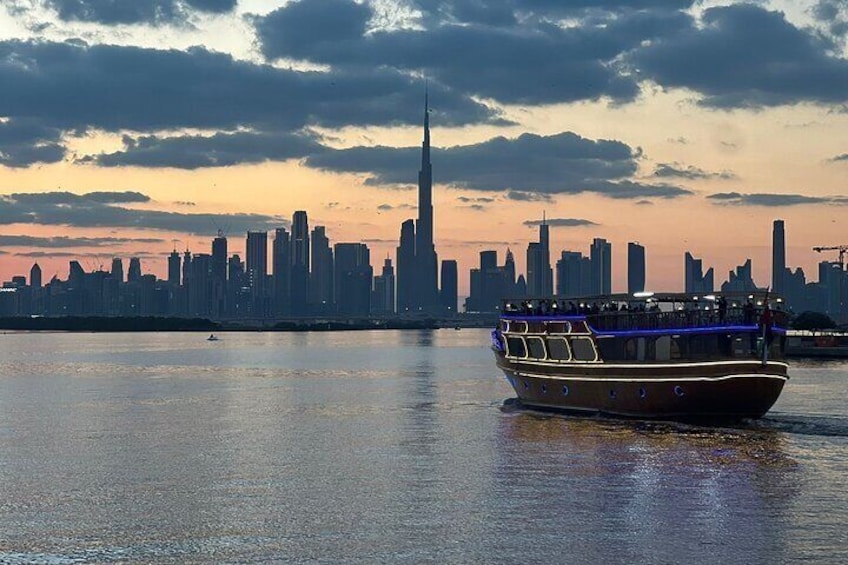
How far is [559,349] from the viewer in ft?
240

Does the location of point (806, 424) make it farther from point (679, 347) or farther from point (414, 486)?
point (414, 486)

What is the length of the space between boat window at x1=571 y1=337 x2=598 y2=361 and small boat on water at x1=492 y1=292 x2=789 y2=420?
0.06 meters

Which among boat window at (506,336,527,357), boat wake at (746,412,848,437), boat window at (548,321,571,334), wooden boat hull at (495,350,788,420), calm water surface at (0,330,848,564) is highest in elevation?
boat window at (548,321,571,334)

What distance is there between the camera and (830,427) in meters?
65.9

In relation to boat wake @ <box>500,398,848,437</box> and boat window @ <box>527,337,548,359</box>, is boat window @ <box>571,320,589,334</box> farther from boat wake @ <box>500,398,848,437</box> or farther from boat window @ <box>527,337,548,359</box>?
boat wake @ <box>500,398,848,437</box>

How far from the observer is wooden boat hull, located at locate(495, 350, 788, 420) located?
63.0 m

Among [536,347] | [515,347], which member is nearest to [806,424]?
[536,347]

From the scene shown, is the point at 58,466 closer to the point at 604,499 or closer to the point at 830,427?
the point at 604,499

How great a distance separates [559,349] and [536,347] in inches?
124

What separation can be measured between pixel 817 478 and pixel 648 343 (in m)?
20.5

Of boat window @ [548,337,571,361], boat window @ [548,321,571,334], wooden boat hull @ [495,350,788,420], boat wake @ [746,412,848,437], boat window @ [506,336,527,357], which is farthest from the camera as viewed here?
boat window @ [506,336,527,357]

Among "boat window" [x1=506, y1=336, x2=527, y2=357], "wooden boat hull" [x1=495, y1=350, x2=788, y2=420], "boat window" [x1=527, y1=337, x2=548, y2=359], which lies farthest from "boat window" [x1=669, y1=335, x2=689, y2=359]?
"boat window" [x1=506, y1=336, x2=527, y2=357]

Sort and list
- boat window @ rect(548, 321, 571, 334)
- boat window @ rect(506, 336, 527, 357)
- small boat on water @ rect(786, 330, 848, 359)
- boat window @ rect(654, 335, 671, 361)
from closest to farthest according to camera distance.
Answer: boat window @ rect(654, 335, 671, 361) < boat window @ rect(548, 321, 571, 334) < boat window @ rect(506, 336, 527, 357) < small boat on water @ rect(786, 330, 848, 359)

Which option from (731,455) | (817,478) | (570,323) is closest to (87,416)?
(570,323)
